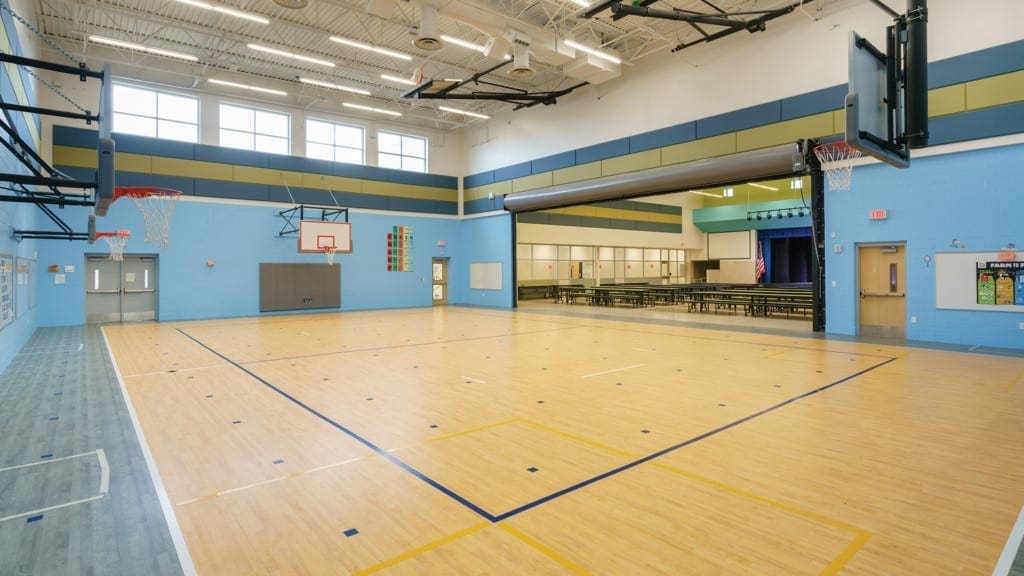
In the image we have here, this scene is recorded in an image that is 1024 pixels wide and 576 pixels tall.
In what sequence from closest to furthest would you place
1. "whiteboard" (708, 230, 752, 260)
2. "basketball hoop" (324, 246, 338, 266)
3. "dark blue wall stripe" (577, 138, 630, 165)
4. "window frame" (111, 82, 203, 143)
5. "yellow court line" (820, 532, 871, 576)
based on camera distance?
"yellow court line" (820, 532, 871, 576) → "window frame" (111, 82, 203, 143) → "dark blue wall stripe" (577, 138, 630, 165) → "basketball hoop" (324, 246, 338, 266) → "whiteboard" (708, 230, 752, 260)

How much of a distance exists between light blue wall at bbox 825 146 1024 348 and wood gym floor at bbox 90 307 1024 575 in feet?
5.86

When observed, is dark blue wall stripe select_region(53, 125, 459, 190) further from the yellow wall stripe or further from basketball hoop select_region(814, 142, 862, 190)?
basketball hoop select_region(814, 142, 862, 190)

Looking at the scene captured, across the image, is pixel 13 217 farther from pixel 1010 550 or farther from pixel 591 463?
pixel 1010 550

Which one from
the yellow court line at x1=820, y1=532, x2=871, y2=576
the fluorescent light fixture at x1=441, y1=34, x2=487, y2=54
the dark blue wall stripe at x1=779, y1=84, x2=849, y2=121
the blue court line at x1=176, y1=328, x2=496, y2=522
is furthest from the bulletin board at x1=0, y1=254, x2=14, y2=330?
the dark blue wall stripe at x1=779, y1=84, x2=849, y2=121

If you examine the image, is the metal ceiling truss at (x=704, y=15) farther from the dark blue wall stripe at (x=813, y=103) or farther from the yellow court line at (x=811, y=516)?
the yellow court line at (x=811, y=516)

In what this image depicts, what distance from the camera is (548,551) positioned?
2898mm

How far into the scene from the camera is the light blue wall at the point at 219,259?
14.8 m

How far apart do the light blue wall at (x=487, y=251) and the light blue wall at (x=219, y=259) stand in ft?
10.1

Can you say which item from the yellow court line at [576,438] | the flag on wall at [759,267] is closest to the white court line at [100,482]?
the yellow court line at [576,438]

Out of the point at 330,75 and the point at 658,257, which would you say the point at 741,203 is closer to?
the point at 658,257

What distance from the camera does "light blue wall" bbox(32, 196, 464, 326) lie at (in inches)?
584

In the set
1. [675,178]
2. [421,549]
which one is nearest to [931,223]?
[675,178]

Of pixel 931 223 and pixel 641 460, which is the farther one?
pixel 931 223

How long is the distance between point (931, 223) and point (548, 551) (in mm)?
11484
